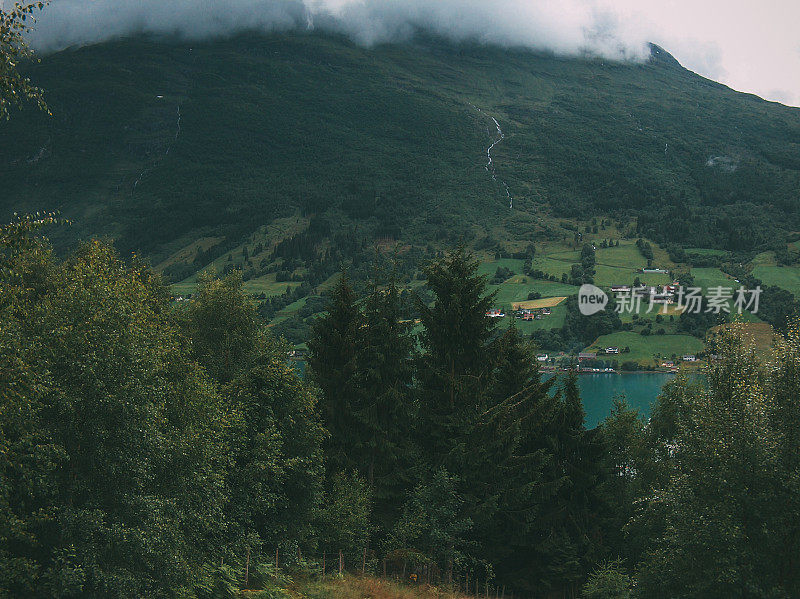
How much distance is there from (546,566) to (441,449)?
33.3ft

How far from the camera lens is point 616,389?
139000 millimetres

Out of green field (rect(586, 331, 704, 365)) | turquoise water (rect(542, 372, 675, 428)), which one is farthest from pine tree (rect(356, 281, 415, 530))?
green field (rect(586, 331, 704, 365))

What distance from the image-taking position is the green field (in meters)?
175

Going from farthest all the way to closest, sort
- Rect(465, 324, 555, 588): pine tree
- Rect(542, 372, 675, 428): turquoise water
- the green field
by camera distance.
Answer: the green field → Rect(542, 372, 675, 428): turquoise water → Rect(465, 324, 555, 588): pine tree

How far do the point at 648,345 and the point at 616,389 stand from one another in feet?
165

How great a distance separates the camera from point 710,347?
32.6 meters

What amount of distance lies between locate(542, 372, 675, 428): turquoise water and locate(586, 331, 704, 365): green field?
10841mm

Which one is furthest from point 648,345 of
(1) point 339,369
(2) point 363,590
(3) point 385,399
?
(2) point 363,590

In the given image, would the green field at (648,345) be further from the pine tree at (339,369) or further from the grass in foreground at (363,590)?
the grass in foreground at (363,590)

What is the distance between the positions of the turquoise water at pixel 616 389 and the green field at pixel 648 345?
1084 centimetres

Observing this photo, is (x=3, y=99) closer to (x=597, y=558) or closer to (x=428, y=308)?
(x=428, y=308)

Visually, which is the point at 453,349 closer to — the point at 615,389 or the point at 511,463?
the point at 511,463

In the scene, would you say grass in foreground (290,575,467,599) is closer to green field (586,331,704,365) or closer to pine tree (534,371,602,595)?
pine tree (534,371,602,595)

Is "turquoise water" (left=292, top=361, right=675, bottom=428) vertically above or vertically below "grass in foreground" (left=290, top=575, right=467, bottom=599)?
below
